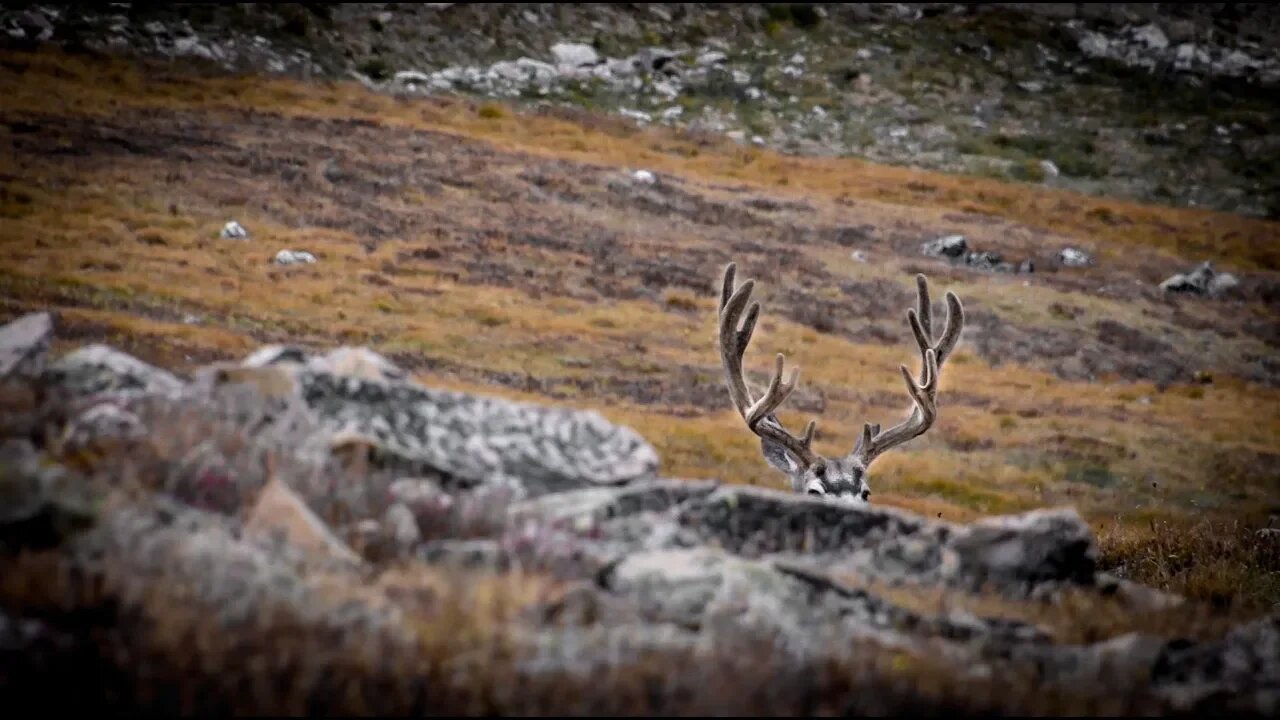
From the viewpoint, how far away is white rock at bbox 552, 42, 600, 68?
228ft

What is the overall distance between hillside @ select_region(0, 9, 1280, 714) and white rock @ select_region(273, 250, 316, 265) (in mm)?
312

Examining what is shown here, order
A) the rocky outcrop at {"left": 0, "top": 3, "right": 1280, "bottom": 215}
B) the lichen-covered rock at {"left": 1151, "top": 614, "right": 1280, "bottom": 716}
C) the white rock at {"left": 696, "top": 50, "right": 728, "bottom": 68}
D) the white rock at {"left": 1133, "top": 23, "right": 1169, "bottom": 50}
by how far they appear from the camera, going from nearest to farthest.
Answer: the lichen-covered rock at {"left": 1151, "top": 614, "right": 1280, "bottom": 716} < the rocky outcrop at {"left": 0, "top": 3, "right": 1280, "bottom": 215} < the white rock at {"left": 696, "top": 50, "right": 728, "bottom": 68} < the white rock at {"left": 1133, "top": 23, "right": 1169, "bottom": 50}

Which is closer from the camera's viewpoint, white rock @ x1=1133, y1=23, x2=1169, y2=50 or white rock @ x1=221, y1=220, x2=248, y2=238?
white rock @ x1=221, y1=220, x2=248, y2=238

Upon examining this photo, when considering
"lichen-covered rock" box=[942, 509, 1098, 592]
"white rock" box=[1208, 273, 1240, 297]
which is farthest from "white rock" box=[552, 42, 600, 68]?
"lichen-covered rock" box=[942, 509, 1098, 592]

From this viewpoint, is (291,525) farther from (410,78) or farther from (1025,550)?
(410,78)

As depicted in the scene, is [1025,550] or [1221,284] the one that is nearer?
[1025,550]

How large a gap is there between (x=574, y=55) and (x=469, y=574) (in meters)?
68.0

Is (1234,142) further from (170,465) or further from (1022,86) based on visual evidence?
(170,465)

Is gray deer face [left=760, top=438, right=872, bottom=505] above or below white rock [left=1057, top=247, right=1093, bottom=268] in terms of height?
above

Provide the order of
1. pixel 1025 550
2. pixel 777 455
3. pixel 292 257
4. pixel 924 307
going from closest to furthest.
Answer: pixel 1025 550
pixel 924 307
pixel 777 455
pixel 292 257

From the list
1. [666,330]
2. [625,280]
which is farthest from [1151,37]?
[666,330]

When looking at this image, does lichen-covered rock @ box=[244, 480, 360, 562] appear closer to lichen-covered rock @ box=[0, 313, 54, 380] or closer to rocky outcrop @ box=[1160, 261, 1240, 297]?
lichen-covered rock @ box=[0, 313, 54, 380]

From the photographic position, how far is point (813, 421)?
1063 centimetres

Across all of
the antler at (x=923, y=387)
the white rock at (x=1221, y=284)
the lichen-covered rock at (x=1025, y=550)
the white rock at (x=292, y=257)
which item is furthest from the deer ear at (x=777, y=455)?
the white rock at (x=1221, y=284)
